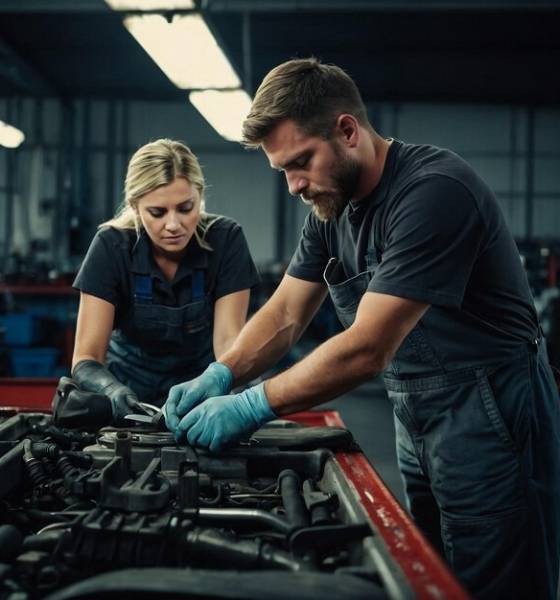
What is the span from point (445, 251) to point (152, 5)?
2590mm

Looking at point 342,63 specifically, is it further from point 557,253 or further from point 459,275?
point 459,275

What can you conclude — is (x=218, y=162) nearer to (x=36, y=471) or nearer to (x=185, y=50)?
(x=185, y=50)

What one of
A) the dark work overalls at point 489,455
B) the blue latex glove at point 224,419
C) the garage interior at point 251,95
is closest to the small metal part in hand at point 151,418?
the blue latex glove at point 224,419

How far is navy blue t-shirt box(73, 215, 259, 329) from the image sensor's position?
189 cm

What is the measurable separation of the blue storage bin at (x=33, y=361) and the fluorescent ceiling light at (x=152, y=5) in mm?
3885

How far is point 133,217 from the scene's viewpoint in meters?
2.01

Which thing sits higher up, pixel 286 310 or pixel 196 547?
pixel 286 310

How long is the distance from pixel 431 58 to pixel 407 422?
677 centimetres

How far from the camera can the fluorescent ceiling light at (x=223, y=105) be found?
4.81 meters

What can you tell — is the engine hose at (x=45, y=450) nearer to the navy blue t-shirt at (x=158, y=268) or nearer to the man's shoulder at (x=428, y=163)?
the navy blue t-shirt at (x=158, y=268)

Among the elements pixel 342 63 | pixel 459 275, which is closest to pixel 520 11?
pixel 342 63

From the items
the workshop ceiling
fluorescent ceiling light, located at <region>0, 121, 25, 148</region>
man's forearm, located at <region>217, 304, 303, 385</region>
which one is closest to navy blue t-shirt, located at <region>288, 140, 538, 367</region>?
man's forearm, located at <region>217, 304, 303, 385</region>

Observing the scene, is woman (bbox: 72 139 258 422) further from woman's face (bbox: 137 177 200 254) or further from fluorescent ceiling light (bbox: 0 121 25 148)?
fluorescent ceiling light (bbox: 0 121 25 148)

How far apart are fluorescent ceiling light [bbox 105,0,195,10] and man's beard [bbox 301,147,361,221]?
2.20 metres
